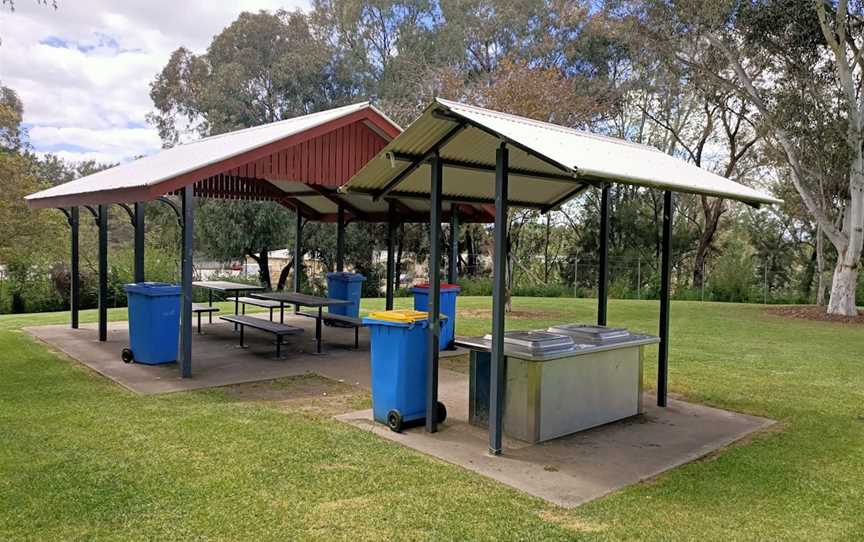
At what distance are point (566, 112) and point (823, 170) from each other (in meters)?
7.52

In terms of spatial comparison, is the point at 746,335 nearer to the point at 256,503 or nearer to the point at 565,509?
the point at 565,509

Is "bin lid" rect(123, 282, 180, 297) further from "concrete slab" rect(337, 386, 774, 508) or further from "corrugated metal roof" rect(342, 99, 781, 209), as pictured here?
"concrete slab" rect(337, 386, 774, 508)

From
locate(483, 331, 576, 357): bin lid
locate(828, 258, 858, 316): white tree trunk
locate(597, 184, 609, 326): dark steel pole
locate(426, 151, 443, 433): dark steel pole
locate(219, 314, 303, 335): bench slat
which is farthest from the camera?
locate(828, 258, 858, 316): white tree trunk

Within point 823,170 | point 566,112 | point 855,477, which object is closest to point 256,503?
point 855,477

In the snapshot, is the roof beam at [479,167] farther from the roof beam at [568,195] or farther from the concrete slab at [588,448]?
the concrete slab at [588,448]

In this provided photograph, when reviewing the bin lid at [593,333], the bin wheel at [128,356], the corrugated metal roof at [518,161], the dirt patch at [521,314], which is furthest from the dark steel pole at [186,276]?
the dirt patch at [521,314]

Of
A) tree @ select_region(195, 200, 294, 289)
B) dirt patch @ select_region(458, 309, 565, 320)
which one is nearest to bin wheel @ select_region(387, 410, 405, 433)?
dirt patch @ select_region(458, 309, 565, 320)

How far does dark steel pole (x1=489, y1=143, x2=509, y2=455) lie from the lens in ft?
16.6

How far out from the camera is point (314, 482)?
14.4 feet

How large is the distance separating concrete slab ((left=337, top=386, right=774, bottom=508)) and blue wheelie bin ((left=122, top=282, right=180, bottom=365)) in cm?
365

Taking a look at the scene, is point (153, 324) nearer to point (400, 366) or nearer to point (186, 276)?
point (186, 276)

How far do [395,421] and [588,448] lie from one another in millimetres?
1649

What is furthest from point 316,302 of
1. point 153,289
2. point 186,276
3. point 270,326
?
point 186,276

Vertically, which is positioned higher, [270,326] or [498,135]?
[498,135]
